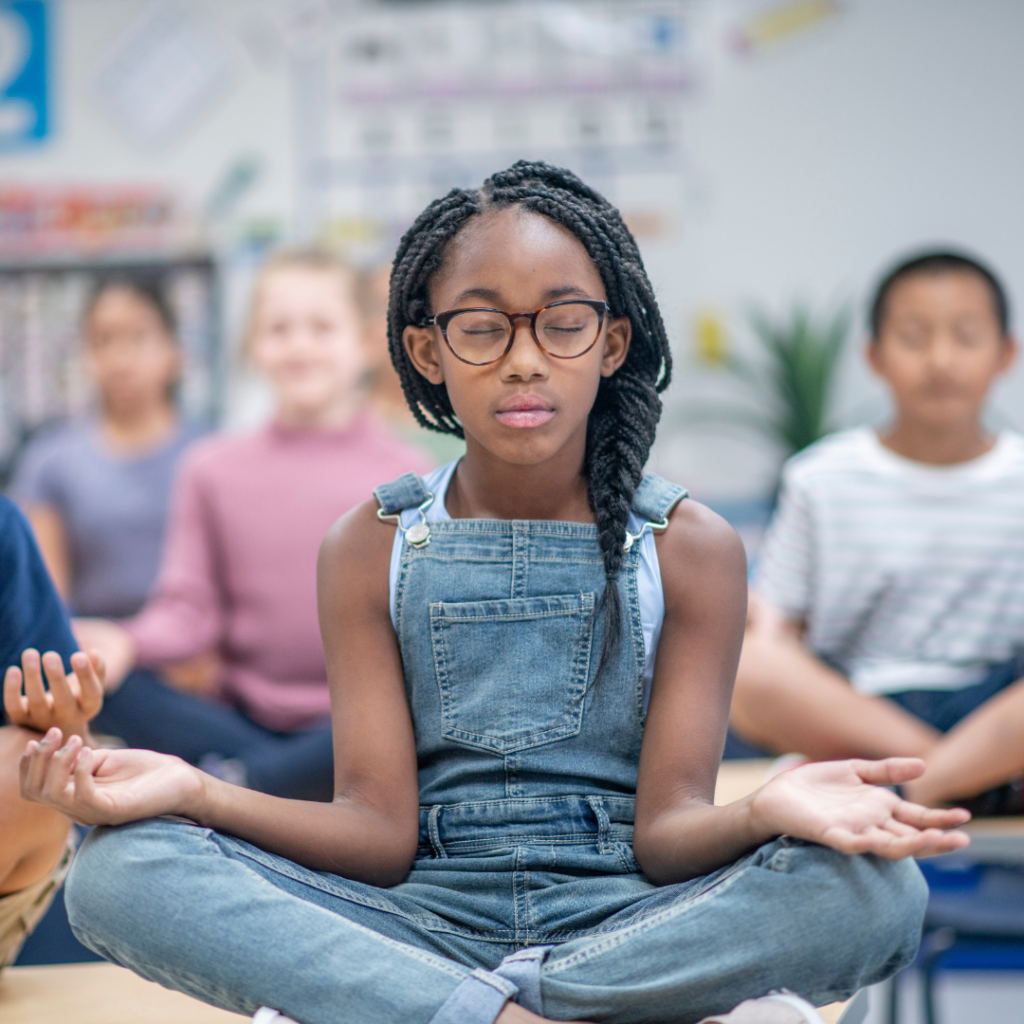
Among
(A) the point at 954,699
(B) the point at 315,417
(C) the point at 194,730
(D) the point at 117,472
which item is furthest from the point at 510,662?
(D) the point at 117,472

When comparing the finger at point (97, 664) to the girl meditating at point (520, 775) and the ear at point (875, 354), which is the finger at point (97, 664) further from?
the ear at point (875, 354)

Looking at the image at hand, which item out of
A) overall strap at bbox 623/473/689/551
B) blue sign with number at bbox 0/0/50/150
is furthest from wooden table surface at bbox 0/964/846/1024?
blue sign with number at bbox 0/0/50/150

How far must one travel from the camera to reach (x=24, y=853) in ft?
4.02

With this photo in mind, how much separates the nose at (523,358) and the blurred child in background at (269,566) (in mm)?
1108

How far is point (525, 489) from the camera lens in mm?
1302

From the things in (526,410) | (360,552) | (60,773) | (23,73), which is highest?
(23,73)

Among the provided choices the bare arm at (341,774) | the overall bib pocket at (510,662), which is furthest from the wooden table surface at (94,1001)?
the overall bib pocket at (510,662)

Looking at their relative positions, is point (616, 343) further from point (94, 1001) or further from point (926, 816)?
point (94, 1001)

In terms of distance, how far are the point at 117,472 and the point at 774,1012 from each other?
2.59 meters

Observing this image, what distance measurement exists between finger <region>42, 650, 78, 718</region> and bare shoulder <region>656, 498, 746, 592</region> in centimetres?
61

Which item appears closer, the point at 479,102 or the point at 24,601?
the point at 24,601

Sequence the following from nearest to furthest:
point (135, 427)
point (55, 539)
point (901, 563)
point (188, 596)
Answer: point (901, 563) < point (188, 596) < point (55, 539) < point (135, 427)

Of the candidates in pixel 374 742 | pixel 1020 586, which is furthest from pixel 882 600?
pixel 374 742

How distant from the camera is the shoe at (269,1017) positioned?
999 millimetres
